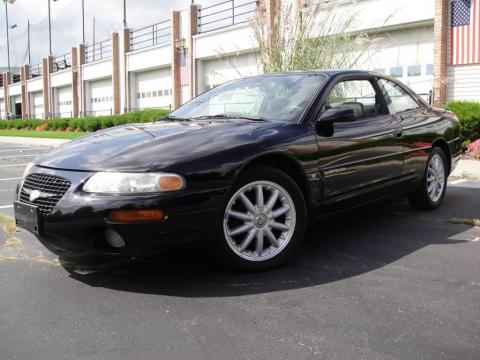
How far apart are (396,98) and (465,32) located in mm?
13584

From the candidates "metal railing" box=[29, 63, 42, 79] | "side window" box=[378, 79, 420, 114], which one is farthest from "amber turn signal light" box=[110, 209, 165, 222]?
"metal railing" box=[29, 63, 42, 79]

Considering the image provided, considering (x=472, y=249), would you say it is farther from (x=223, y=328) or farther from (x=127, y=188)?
(x=127, y=188)

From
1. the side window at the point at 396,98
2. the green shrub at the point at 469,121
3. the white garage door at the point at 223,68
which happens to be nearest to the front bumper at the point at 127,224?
the side window at the point at 396,98

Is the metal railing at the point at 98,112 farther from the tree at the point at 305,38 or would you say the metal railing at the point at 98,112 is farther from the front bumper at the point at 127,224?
the front bumper at the point at 127,224

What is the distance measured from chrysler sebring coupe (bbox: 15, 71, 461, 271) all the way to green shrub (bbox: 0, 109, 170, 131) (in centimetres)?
1539

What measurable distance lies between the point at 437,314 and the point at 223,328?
3.83 ft

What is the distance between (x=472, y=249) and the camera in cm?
441

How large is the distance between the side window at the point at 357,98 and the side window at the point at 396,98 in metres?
0.15

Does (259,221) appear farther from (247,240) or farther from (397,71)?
(397,71)

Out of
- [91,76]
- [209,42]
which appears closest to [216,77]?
[209,42]

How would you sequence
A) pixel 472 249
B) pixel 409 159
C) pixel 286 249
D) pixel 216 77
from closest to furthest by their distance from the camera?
1. pixel 286 249
2. pixel 472 249
3. pixel 409 159
4. pixel 216 77

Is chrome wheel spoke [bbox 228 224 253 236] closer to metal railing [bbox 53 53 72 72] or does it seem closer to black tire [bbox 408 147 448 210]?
black tire [bbox 408 147 448 210]

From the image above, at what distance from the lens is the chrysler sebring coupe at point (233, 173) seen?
3.36 metres

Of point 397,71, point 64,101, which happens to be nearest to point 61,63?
point 64,101
